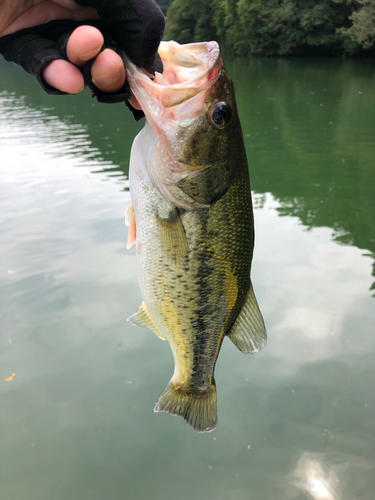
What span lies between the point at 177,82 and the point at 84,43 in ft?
1.57

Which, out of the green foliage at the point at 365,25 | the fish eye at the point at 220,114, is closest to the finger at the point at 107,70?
the fish eye at the point at 220,114

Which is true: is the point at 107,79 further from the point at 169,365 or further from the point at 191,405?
the point at 169,365

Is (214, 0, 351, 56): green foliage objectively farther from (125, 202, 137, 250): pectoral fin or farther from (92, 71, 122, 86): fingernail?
(92, 71, 122, 86): fingernail

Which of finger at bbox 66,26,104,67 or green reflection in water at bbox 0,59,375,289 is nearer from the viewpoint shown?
finger at bbox 66,26,104,67

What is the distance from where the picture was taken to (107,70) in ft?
4.69

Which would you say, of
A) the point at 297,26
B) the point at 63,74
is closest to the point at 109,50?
the point at 63,74

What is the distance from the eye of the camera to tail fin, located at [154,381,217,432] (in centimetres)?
206

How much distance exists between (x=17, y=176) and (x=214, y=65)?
35.5 feet

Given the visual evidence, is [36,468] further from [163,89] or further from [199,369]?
[163,89]

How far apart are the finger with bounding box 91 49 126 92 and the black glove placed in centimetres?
2

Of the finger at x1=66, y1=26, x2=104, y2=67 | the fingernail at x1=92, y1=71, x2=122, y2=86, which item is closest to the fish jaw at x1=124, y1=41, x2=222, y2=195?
the fingernail at x1=92, y1=71, x2=122, y2=86

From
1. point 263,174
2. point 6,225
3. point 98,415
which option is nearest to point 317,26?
point 263,174

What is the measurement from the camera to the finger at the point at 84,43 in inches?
51.9

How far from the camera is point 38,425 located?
418 cm
